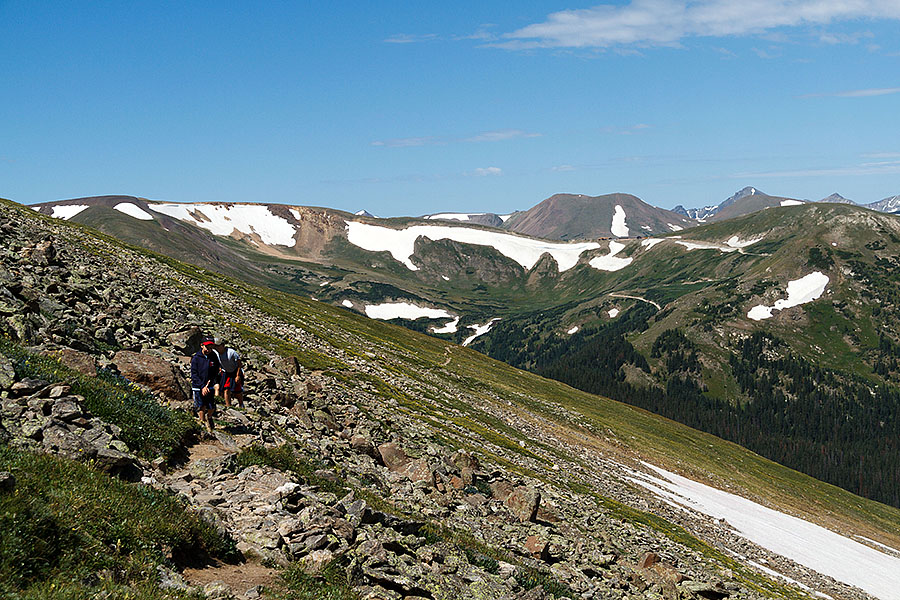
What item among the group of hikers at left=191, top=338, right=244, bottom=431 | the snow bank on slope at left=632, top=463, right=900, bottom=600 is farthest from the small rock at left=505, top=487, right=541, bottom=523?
the snow bank on slope at left=632, top=463, right=900, bottom=600

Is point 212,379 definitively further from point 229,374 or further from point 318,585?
point 318,585

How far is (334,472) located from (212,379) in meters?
6.08

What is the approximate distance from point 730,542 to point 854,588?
57.4ft

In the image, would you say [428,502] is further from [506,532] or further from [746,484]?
[746,484]

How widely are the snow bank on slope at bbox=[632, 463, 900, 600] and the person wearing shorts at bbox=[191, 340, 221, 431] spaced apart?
207ft

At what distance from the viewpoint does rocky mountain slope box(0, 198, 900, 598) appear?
49.1ft

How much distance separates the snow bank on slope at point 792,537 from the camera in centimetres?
7125

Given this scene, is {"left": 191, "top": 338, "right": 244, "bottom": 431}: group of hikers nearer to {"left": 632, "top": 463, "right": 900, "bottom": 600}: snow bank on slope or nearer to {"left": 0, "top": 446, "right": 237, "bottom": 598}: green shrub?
{"left": 0, "top": 446, "right": 237, "bottom": 598}: green shrub

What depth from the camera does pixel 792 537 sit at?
3125 inches

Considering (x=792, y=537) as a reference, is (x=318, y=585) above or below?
above

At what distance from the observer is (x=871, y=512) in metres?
164

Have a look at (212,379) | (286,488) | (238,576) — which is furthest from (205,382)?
(238,576)

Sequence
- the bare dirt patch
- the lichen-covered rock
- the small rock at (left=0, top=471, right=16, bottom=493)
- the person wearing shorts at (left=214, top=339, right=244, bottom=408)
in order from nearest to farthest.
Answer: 1. the small rock at (left=0, top=471, right=16, bottom=493)
2. the bare dirt patch
3. the lichen-covered rock
4. the person wearing shorts at (left=214, top=339, right=244, bottom=408)

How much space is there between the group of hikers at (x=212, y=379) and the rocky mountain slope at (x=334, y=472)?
0.93 m
